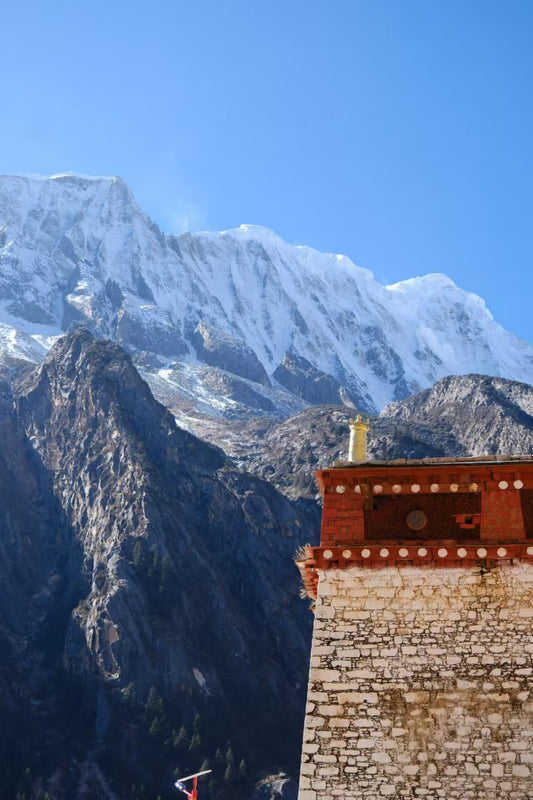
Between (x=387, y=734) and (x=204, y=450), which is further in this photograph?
(x=204, y=450)

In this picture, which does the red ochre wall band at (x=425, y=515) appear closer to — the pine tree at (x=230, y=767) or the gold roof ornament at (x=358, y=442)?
the gold roof ornament at (x=358, y=442)

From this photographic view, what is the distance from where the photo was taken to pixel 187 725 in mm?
112125

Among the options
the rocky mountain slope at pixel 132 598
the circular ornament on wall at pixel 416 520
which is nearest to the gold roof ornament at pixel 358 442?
the circular ornament on wall at pixel 416 520

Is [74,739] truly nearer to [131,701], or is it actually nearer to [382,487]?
[131,701]

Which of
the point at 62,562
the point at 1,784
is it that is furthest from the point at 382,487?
the point at 62,562

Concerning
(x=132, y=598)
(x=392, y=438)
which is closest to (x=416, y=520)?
(x=132, y=598)

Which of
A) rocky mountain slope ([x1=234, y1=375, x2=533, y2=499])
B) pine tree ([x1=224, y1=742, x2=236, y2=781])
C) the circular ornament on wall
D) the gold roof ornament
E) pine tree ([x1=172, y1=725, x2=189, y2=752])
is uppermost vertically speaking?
rocky mountain slope ([x1=234, y1=375, x2=533, y2=499])

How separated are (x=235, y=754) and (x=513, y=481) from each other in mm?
97382

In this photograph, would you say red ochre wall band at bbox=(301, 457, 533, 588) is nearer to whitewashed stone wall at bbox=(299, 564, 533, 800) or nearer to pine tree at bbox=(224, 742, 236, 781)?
whitewashed stone wall at bbox=(299, 564, 533, 800)

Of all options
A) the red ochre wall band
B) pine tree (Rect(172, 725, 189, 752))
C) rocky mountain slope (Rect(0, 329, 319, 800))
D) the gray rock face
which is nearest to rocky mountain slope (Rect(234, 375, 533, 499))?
the gray rock face

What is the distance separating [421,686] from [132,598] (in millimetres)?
112040

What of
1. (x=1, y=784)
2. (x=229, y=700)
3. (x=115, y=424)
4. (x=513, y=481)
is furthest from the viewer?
(x=115, y=424)

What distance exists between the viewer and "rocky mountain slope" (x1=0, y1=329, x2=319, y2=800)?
108188 millimetres

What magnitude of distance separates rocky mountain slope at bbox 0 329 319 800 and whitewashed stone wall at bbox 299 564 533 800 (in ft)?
297
